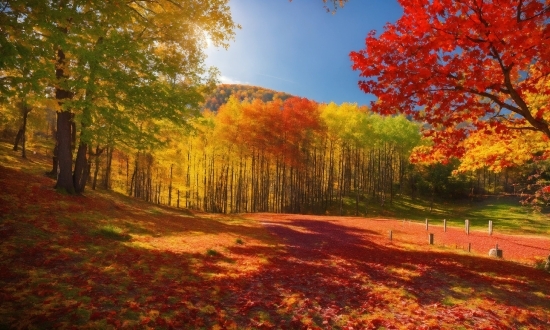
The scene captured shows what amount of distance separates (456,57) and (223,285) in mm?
8072

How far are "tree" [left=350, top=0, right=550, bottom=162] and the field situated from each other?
4.56 meters

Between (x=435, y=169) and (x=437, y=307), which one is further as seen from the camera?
(x=435, y=169)

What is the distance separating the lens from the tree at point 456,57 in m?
6.73

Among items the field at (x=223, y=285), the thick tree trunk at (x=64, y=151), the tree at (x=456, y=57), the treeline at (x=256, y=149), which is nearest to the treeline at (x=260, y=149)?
the treeline at (x=256, y=149)

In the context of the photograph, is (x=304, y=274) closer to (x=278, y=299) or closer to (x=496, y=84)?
(x=278, y=299)

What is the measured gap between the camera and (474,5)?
22.3ft

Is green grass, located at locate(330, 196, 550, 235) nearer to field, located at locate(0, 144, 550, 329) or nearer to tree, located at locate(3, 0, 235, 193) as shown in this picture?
field, located at locate(0, 144, 550, 329)

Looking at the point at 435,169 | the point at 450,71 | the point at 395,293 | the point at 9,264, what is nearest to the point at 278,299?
the point at 395,293

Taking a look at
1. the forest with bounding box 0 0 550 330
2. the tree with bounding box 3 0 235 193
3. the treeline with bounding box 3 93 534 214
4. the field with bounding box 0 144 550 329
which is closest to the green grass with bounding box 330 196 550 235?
the treeline with bounding box 3 93 534 214

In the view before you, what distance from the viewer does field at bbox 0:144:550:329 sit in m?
4.86

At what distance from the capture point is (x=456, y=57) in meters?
7.67

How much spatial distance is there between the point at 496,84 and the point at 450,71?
134cm

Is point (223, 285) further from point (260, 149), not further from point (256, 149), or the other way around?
point (256, 149)

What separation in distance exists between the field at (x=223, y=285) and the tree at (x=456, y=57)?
4561 mm
